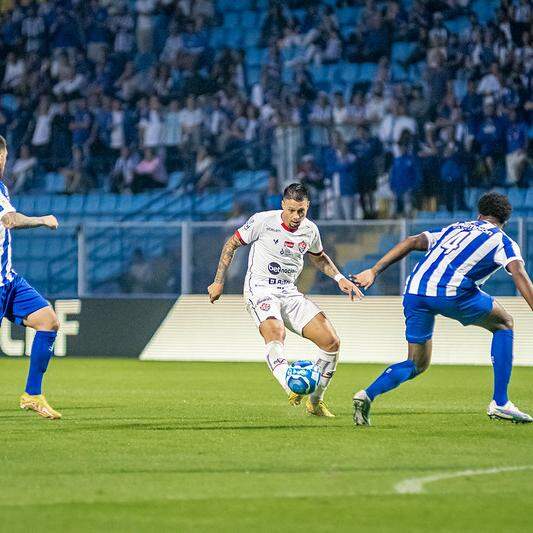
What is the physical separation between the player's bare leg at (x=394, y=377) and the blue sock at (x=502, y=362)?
0.58m

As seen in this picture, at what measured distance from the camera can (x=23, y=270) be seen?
61.5 feet

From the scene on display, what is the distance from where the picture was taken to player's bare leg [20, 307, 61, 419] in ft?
33.9

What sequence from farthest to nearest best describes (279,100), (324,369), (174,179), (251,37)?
(251,37)
(279,100)
(174,179)
(324,369)

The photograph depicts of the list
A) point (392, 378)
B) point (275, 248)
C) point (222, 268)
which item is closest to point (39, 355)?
point (222, 268)

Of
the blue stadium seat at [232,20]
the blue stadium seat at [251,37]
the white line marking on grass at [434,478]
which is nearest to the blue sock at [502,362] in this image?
the white line marking on grass at [434,478]

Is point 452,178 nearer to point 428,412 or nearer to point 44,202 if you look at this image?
point 44,202

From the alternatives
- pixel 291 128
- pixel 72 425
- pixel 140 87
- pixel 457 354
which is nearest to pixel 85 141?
pixel 140 87

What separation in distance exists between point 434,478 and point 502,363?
326 cm

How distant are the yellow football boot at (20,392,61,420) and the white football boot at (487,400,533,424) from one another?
11.6 feet

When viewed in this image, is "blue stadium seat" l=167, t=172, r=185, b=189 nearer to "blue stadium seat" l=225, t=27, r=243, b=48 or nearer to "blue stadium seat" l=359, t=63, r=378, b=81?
"blue stadium seat" l=225, t=27, r=243, b=48

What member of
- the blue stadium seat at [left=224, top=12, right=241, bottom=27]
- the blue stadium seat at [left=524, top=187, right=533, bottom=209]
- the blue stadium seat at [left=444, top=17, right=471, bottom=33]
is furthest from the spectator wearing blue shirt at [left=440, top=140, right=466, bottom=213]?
the blue stadium seat at [left=224, top=12, right=241, bottom=27]

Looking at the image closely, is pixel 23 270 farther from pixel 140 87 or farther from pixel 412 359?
pixel 412 359

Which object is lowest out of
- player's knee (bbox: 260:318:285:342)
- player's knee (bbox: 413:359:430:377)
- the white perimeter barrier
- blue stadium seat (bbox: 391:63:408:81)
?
the white perimeter barrier

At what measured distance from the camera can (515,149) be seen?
819 inches
